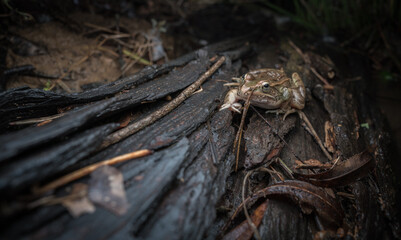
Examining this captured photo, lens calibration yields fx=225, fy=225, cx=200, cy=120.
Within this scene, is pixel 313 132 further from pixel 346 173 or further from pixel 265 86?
pixel 265 86

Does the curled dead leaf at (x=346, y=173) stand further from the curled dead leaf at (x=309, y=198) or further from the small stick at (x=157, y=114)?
the small stick at (x=157, y=114)

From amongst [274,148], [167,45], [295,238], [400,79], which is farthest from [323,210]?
[167,45]

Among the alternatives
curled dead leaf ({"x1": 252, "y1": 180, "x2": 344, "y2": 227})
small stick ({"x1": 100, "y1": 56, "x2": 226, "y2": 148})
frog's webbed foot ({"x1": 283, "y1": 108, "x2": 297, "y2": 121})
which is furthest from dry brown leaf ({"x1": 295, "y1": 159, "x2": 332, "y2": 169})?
small stick ({"x1": 100, "y1": 56, "x2": 226, "y2": 148})

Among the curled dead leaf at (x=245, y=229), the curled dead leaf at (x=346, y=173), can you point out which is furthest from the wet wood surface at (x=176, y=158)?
the curled dead leaf at (x=346, y=173)

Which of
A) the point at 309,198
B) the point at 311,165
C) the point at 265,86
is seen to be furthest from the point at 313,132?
the point at 309,198

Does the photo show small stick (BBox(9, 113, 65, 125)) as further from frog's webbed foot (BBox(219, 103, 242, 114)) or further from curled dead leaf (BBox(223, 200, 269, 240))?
curled dead leaf (BBox(223, 200, 269, 240))
